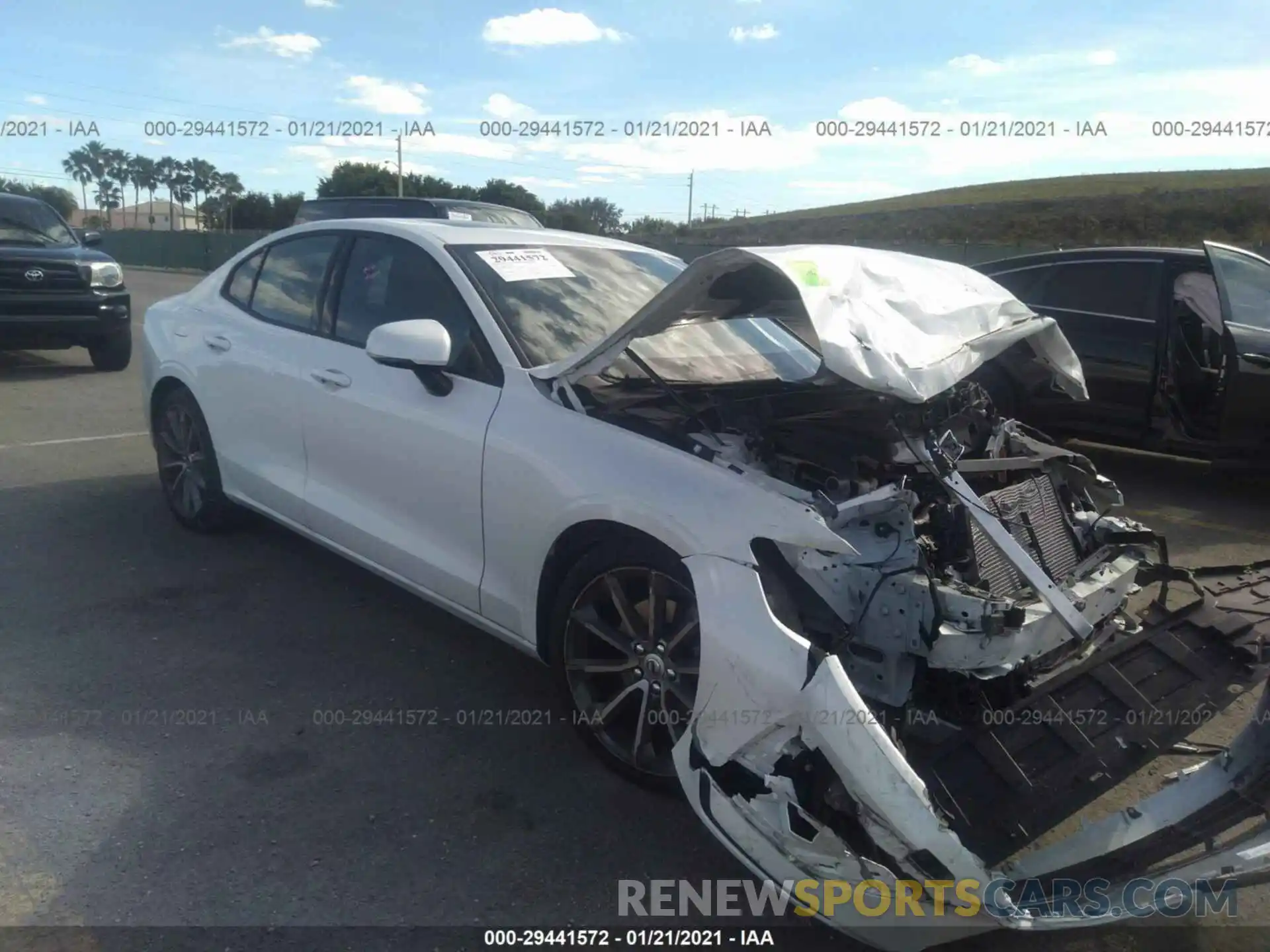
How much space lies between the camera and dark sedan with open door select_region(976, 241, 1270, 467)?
21.0ft

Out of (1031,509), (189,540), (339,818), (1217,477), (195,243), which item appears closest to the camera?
(339,818)

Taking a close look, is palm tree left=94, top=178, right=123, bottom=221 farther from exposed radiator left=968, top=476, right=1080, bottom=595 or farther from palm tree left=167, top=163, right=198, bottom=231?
exposed radiator left=968, top=476, right=1080, bottom=595

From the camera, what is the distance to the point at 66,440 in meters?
7.78

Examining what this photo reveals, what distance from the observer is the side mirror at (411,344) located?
349cm

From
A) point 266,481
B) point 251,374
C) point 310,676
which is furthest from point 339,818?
point 251,374

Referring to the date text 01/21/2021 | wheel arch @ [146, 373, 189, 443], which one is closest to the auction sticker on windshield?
wheel arch @ [146, 373, 189, 443]

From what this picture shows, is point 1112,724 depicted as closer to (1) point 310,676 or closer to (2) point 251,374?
(1) point 310,676

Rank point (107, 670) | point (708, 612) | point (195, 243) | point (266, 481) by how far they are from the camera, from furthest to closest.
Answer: point (195, 243) → point (266, 481) → point (107, 670) → point (708, 612)

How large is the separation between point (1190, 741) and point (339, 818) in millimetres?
2769

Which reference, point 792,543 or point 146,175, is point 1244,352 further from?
point 146,175

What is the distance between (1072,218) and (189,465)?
1910 inches

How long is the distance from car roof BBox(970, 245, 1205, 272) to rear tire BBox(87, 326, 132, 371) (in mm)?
9155

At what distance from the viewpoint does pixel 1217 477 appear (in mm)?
7672

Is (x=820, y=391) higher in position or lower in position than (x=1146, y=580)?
higher
